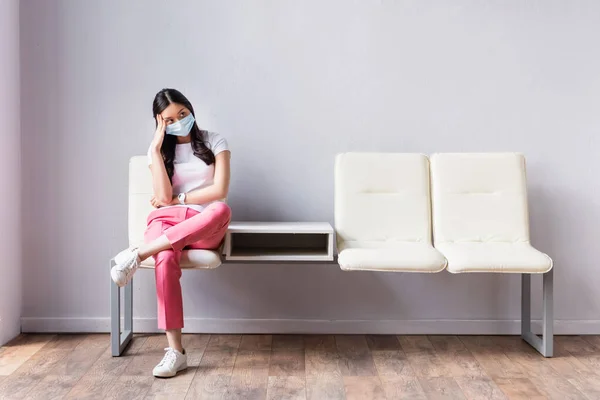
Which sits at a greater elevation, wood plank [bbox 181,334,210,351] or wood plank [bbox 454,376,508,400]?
wood plank [bbox 181,334,210,351]

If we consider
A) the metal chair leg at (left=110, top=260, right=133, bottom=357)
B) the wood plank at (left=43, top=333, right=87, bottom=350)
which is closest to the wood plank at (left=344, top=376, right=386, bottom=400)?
the metal chair leg at (left=110, top=260, right=133, bottom=357)

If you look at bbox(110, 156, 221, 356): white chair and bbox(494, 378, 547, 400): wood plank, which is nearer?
bbox(494, 378, 547, 400): wood plank

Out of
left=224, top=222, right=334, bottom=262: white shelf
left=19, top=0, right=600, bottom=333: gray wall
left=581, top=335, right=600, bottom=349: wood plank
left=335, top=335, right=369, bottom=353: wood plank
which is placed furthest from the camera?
left=19, top=0, right=600, bottom=333: gray wall

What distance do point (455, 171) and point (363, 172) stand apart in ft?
1.49

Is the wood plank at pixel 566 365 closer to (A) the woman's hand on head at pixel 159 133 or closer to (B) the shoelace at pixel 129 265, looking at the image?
(B) the shoelace at pixel 129 265

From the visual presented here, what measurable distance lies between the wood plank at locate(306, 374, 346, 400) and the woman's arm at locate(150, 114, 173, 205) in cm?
103

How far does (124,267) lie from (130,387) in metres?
0.48

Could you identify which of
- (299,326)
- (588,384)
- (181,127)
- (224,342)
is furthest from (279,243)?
(588,384)

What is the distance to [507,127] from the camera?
10.6 ft

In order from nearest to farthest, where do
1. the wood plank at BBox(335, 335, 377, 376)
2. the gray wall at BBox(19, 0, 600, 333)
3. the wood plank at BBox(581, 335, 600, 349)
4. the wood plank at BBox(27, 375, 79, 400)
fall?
1. the wood plank at BBox(27, 375, 79, 400)
2. the wood plank at BBox(335, 335, 377, 376)
3. the wood plank at BBox(581, 335, 600, 349)
4. the gray wall at BBox(19, 0, 600, 333)

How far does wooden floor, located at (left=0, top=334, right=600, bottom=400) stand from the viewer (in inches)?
92.7

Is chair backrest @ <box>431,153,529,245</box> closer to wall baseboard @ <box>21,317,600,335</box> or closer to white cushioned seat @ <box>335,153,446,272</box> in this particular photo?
white cushioned seat @ <box>335,153,446,272</box>

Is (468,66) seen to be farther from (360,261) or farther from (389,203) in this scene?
(360,261)

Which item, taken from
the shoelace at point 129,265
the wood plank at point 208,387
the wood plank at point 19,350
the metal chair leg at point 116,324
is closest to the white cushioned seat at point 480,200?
the wood plank at point 208,387
